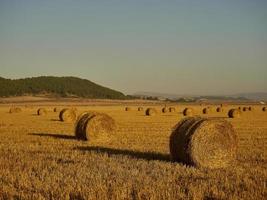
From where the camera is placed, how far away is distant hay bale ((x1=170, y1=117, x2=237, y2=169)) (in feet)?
42.8

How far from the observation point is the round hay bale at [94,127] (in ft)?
66.5

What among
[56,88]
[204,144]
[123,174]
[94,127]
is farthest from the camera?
[56,88]

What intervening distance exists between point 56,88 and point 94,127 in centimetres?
14130

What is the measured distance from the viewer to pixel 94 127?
2042cm

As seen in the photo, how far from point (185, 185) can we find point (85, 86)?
557ft

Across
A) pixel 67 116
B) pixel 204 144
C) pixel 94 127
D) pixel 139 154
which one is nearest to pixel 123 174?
pixel 204 144

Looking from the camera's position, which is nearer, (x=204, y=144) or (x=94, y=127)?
(x=204, y=144)

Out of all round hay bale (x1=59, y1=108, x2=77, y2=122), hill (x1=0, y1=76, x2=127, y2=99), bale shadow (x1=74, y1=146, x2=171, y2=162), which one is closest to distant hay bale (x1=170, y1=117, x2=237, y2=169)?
bale shadow (x1=74, y1=146, x2=171, y2=162)

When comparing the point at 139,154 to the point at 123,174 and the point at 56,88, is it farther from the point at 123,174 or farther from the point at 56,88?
the point at 56,88

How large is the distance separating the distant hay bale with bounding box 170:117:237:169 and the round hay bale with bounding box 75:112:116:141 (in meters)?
7.09

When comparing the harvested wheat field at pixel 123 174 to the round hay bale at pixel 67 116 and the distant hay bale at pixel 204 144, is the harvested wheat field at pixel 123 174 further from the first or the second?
the round hay bale at pixel 67 116

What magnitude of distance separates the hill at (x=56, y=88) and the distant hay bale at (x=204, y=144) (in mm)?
129780

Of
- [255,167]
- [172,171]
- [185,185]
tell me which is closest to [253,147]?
[255,167]

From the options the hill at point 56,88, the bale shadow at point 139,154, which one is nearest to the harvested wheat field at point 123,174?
the bale shadow at point 139,154
